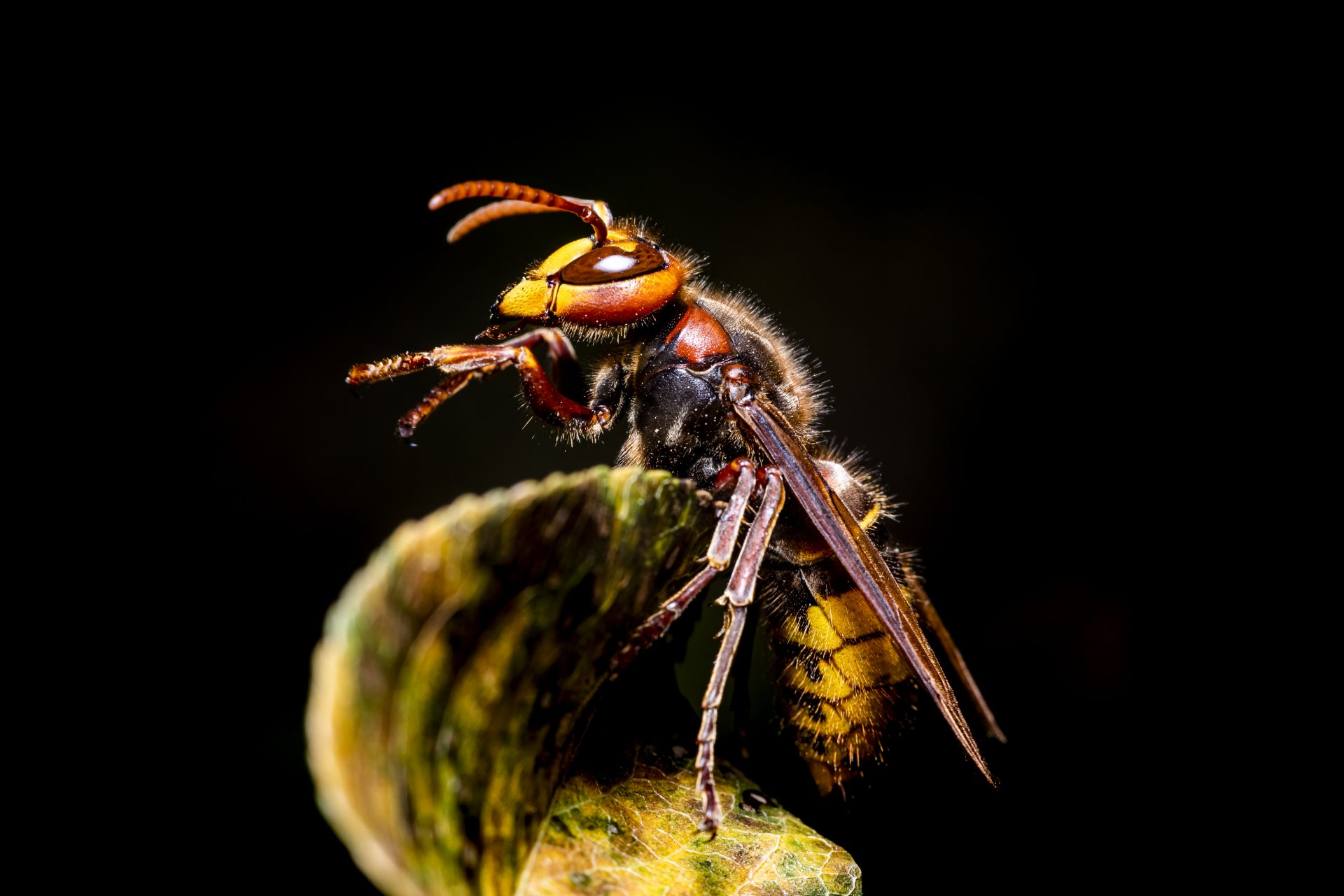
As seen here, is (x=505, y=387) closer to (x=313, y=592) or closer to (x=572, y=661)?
(x=313, y=592)

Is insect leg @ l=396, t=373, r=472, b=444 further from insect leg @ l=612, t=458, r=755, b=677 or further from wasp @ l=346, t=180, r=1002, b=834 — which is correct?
insect leg @ l=612, t=458, r=755, b=677

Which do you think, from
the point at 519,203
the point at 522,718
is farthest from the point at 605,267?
the point at 522,718

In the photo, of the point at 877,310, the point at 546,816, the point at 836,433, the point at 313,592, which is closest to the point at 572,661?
the point at 546,816

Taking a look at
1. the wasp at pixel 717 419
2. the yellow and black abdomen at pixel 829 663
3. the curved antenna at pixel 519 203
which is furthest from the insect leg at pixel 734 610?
the curved antenna at pixel 519 203

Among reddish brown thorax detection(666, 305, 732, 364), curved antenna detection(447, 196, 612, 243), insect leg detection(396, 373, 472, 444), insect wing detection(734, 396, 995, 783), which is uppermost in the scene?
curved antenna detection(447, 196, 612, 243)

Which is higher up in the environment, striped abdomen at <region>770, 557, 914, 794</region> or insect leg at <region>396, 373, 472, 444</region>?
insect leg at <region>396, 373, 472, 444</region>

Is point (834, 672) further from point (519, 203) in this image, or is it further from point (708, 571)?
point (519, 203)

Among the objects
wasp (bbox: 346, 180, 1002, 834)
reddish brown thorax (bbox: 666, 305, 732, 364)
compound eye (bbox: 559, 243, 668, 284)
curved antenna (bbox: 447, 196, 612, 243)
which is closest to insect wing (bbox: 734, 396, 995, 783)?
wasp (bbox: 346, 180, 1002, 834)

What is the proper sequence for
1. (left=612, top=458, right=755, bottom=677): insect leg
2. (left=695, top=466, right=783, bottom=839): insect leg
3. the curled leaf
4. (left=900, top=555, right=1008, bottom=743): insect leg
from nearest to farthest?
the curled leaf → (left=612, top=458, right=755, bottom=677): insect leg → (left=695, top=466, right=783, bottom=839): insect leg → (left=900, top=555, right=1008, bottom=743): insect leg
